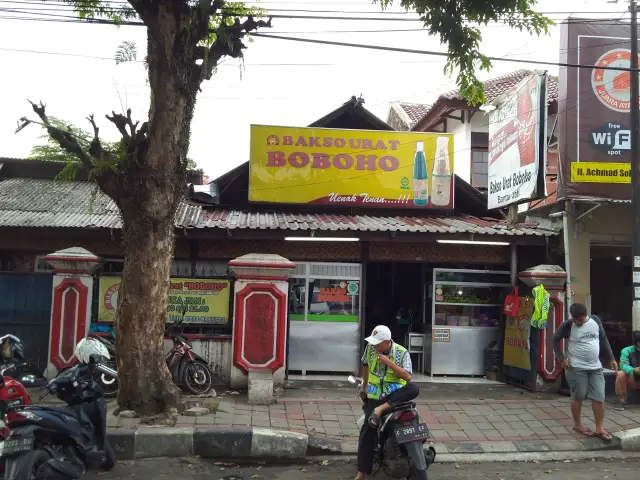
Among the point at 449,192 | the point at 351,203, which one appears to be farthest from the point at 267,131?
the point at 449,192

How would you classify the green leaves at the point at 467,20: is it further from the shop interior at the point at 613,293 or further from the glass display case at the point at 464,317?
the shop interior at the point at 613,293

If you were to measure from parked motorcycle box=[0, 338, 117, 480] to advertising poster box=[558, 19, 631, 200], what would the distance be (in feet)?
26.2

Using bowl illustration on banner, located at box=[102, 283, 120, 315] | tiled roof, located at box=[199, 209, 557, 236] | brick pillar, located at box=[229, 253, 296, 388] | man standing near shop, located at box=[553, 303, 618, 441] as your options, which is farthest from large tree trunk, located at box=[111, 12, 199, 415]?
man standing near shop, located at box=[553, 303, 618, 441]

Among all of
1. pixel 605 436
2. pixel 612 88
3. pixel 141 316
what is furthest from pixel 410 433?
pixel 612 88

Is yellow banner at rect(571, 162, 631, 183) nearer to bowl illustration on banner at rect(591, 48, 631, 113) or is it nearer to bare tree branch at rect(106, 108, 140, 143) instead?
bowl illustration on banner at rect(591, 48, 631, 113)

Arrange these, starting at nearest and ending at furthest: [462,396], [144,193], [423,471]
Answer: [423,471] < [144,193] < [462,396]

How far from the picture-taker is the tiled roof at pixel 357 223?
31.6 feet

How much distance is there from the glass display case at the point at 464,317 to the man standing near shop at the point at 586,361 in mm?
3487

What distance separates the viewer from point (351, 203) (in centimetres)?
1145

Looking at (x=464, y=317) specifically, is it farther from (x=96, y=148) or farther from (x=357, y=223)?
(x=96, y=148)

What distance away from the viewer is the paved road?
5.68m

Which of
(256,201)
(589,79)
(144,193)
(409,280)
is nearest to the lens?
(144,193)

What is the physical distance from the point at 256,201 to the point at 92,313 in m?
3.61

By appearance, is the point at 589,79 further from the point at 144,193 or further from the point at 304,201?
the point at 144,193
